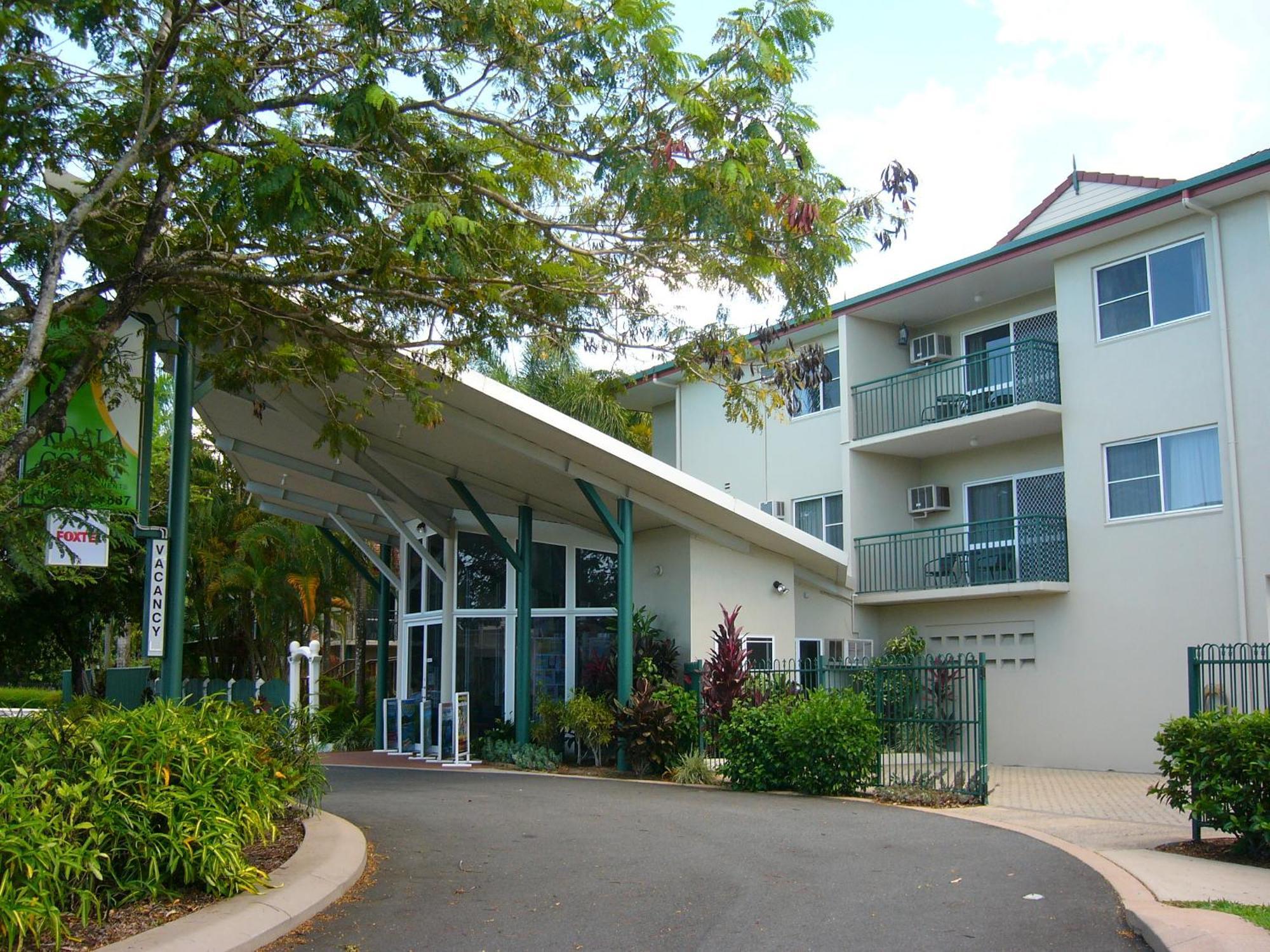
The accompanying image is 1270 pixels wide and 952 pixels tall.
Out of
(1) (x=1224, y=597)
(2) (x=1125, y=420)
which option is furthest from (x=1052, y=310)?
(1) (x=1224, y=597)

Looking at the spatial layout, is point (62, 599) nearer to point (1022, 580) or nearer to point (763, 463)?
point (763, 463)

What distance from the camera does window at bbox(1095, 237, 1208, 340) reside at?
18.1 metres

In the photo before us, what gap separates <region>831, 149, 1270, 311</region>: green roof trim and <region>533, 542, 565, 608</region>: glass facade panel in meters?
7.50

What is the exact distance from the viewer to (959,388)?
22.4m

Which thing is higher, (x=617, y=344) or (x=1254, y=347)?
(x=1254, y=347)

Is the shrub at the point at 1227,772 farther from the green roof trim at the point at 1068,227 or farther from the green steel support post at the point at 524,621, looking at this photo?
the green steel support post at the point at 524,621

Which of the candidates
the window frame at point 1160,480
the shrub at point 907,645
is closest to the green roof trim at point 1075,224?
the window frame at point 1160,480

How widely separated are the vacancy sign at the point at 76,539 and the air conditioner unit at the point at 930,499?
16069 mm

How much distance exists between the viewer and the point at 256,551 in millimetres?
28750

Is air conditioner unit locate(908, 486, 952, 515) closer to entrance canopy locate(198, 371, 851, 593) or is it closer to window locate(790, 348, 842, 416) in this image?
entrance canopy locate(198, 371, 851, 593)

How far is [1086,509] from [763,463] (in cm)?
790

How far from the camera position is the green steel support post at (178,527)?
1155 cm

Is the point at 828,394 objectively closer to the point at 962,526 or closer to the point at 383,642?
the point at 962,526

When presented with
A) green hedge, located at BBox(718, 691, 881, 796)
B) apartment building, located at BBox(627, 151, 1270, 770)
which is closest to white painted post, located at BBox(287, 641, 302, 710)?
apartment building, located at BBox(627, 151, 1270, 770)
